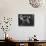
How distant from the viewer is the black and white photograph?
426 centimetres

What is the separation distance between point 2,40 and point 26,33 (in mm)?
821

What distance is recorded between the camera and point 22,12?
14.0 feet

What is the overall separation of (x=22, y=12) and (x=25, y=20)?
287mm

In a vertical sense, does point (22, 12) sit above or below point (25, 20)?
above

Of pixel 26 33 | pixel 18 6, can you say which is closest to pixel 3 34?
pixel 26 33

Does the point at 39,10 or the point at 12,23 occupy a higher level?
the point at 39,10

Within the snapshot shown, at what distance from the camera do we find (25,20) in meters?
4.28

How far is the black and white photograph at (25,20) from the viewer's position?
4262mm

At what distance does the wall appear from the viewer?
4.24 metres

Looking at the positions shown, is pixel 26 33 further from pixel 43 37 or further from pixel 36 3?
pixel 36 3

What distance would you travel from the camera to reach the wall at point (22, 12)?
13.9 feet

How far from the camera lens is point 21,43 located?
3668 millimetres

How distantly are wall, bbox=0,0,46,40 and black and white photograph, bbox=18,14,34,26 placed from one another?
101 mm

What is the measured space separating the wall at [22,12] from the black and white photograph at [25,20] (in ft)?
0.33
